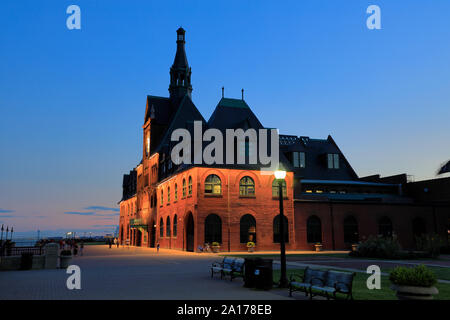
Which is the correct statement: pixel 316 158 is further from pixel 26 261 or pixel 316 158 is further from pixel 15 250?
pixel 26 261

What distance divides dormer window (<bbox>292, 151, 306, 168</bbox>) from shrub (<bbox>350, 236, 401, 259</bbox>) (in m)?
20.2

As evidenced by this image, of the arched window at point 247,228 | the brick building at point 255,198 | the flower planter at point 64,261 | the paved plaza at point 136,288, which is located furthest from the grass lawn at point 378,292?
the arched window at point 247,228

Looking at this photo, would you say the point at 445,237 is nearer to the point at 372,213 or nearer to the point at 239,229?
the point at 372,213

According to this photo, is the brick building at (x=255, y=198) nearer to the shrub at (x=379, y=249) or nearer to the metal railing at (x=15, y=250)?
the shrub at (x=379, y=249)

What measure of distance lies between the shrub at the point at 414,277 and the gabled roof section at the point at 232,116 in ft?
108

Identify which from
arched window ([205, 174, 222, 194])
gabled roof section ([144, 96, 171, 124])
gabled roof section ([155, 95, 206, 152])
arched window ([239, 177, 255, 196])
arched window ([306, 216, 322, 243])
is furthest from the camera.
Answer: gabled roof section ([144, 96, 171, 124])

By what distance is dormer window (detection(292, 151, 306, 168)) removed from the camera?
5165cm

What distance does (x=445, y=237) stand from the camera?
1870 inches

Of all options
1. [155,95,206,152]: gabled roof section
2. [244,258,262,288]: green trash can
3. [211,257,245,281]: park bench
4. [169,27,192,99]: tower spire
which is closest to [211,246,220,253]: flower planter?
[155,95,206,152]: gabled roof section

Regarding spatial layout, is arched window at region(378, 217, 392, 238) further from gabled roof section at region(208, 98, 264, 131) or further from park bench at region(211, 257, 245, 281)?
park bench at region(211, 257, 245, 281)

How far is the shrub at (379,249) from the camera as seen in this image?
3021cm

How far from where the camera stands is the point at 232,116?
147 feet

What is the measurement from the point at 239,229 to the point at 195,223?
468 cm
